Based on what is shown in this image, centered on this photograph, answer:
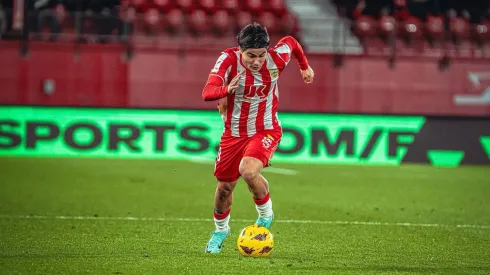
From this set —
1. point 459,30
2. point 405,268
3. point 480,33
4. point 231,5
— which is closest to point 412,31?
point 459,30

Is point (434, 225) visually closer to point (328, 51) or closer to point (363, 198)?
point (363, 198)

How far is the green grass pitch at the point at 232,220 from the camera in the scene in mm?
7359

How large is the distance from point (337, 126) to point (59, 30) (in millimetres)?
5965

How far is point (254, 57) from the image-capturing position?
7.70m

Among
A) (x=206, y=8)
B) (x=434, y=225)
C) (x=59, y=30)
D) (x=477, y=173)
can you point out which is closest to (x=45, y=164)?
(x=59, y=30)

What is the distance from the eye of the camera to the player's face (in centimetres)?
A: 767

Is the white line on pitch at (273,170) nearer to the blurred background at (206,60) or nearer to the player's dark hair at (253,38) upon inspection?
the blurred background at (206,60)

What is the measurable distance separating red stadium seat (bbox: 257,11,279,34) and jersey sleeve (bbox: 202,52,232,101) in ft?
39.9

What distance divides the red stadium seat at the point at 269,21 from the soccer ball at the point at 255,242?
12.6m

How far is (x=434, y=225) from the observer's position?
10.5m

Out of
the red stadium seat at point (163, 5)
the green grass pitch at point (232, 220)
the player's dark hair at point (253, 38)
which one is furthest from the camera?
the red stadium seat at point (163, 5)

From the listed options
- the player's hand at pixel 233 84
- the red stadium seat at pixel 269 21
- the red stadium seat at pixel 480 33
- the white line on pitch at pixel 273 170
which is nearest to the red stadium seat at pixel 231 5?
the red stadium seat at pixel 269 21

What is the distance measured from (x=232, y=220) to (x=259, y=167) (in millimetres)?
3047

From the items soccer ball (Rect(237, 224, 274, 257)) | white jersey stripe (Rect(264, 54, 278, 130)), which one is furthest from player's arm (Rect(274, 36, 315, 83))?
soccer ball (Rect(237, 224, 274, 257))
